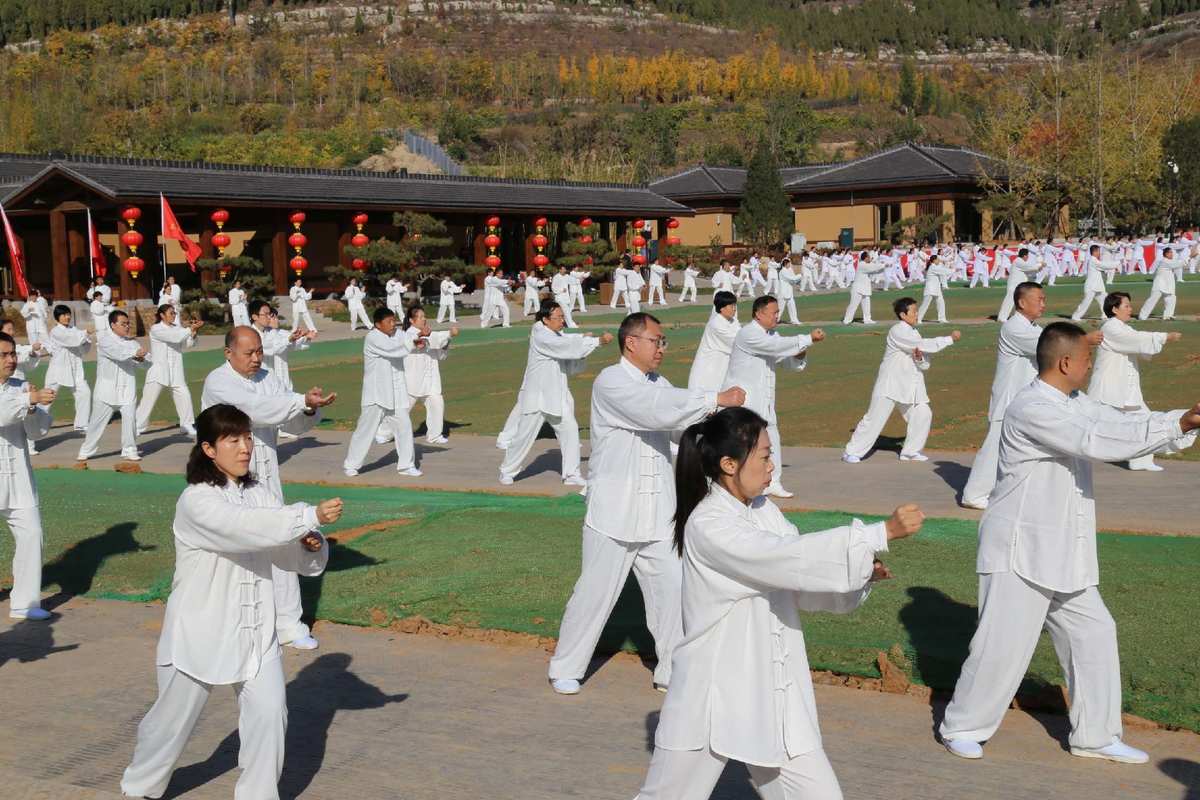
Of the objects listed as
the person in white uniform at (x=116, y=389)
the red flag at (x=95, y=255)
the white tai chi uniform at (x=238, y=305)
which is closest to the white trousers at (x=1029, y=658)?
the person in white uniform at (x=116, y=389)

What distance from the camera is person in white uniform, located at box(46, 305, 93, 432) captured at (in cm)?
1792

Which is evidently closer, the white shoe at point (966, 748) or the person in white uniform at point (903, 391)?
the white shoe at point (966, 748)

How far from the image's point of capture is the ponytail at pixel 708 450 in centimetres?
453

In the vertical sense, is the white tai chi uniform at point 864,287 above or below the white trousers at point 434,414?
above

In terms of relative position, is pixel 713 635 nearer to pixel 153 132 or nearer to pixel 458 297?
pixel 458 297

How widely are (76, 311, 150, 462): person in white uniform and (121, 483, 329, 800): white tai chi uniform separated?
11.2 meters

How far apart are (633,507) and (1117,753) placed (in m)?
2.65

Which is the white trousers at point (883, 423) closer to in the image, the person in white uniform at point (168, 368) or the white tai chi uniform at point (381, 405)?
the white tai chi uniform at point (381, 405)

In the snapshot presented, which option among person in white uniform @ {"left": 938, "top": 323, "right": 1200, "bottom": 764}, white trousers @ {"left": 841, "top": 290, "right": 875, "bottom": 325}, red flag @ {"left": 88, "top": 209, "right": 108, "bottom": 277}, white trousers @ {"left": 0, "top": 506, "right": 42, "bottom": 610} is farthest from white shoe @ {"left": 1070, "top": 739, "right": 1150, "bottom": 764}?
red flag @ {"left": 88, "top": 209, "right": 108, "bottom": 277}

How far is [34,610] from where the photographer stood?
898 cm

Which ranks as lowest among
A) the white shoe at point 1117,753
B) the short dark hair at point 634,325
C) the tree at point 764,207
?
the white shoe at point 1117,753

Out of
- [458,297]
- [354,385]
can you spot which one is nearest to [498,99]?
[458,297]

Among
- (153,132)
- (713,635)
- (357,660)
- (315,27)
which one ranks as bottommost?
(357,660)

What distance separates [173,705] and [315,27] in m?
147
